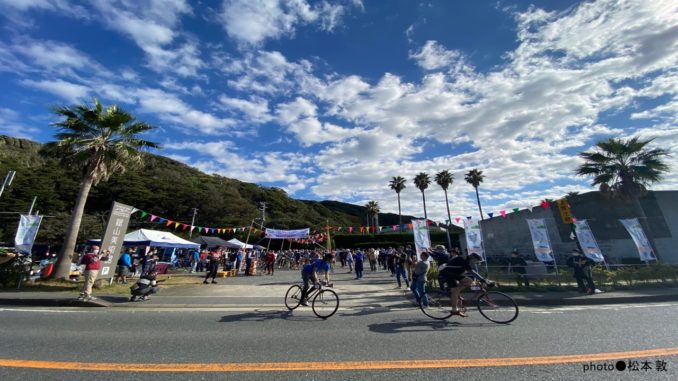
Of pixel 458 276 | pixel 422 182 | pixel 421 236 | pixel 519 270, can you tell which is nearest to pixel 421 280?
pixel 458 276

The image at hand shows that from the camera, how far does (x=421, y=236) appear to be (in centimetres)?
1447

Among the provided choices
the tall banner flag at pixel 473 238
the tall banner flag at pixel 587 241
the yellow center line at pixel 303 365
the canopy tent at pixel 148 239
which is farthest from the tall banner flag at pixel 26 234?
the tall banner flag at pixel 587 241

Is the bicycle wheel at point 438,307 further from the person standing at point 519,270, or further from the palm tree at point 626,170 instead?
the palm tree at point 626,170

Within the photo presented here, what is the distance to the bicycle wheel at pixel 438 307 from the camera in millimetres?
7199

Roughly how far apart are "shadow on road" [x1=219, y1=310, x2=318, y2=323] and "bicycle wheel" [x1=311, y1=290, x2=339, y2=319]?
40 cm

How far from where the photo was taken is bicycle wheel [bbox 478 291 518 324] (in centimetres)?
663

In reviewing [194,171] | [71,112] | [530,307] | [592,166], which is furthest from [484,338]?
[194,171]

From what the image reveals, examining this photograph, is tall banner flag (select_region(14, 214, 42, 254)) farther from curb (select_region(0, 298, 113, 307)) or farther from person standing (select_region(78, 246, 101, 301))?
person standing (select_region(78, 246, 101, 301))

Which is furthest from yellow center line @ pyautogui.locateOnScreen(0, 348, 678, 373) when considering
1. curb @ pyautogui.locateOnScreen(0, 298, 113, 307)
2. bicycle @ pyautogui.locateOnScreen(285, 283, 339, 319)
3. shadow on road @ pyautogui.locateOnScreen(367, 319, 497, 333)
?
curb @ pyautogui.locateOnScreen(0, 298, 113, 307)

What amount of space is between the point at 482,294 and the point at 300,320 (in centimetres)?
419

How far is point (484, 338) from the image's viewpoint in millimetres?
5352

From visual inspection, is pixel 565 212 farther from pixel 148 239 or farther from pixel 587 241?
pixel 148 239

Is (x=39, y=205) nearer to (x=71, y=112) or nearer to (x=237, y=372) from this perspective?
(x=71, y=112)

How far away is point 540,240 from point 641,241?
4.83m
